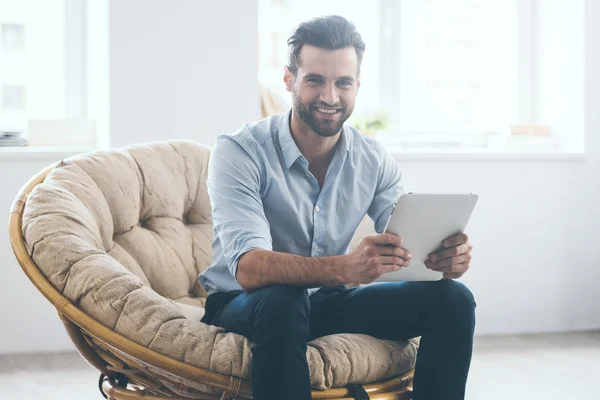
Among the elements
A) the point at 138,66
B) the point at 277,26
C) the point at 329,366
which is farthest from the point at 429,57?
the point at 329,366

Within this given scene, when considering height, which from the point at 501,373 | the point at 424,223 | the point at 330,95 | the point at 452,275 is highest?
the point at 330,95

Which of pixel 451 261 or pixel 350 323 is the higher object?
pixel 451 261

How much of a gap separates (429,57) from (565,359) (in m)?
1.68

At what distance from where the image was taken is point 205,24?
3105 mm

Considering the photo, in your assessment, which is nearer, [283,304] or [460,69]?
[283,304]

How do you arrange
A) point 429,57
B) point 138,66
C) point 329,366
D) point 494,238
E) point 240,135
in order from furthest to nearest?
point 429,57
point 494,238
point 138,66
point 240,135
point 329,366

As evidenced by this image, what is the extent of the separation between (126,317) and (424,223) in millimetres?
612

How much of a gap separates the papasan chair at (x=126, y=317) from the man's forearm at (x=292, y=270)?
0.12 meters

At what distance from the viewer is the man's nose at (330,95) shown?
1781 millimetres

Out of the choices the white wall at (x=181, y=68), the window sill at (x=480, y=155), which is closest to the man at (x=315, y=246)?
the white wall at (x=181, y=68)

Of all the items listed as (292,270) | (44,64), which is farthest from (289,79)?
(44,64)

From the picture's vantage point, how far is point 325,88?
1.79 meters

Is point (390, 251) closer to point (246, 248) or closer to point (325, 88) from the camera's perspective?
point (246, 248)

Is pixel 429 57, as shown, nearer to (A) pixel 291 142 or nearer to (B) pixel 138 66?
(B) pixel 138 66
